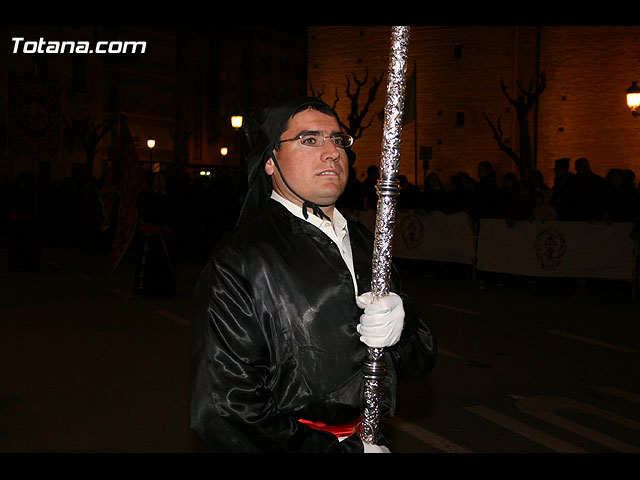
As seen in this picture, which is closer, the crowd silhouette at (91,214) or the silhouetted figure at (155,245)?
the silhouetted figure at (155,245)

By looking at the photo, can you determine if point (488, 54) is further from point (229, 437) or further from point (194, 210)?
point (229, 437)

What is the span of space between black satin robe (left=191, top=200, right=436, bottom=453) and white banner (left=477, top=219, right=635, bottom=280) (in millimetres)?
8787

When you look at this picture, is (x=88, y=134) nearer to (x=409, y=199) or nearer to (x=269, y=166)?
(x=409, y=199)

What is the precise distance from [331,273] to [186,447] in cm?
269

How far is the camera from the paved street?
4570 mm

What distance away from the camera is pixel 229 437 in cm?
187

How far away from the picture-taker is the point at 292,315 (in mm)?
2051

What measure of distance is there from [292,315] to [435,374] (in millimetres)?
4304

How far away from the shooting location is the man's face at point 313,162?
216 centimetres

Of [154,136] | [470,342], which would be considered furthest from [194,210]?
[154,136]

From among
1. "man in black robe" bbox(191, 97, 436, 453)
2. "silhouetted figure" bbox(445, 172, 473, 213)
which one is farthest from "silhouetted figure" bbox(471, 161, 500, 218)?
"man in black robe" bbox(191, 97, 436, 453)

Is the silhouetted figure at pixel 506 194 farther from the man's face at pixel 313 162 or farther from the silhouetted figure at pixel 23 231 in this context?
the man's face at pixel 313 162

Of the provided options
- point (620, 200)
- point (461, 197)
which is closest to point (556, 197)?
point (620, 200)

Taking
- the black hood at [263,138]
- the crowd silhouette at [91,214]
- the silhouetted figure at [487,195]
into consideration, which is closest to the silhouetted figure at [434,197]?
the silhouetted figure at [487,195]
